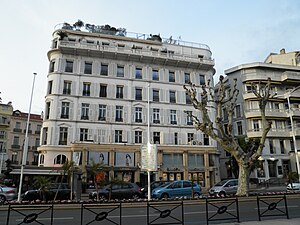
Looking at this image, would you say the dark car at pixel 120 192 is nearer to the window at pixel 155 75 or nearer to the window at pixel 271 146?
the window at pixel 155 75

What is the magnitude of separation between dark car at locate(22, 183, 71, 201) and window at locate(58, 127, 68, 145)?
11276mm

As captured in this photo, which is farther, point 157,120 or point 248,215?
point 157,120

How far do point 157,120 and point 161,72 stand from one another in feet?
23.3

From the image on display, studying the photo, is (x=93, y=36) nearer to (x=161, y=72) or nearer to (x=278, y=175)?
(x=161, y=72)

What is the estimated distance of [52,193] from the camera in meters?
18.5

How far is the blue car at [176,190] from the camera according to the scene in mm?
19091

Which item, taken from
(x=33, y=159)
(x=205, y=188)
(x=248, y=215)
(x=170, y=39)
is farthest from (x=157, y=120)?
(x=33, y=159)

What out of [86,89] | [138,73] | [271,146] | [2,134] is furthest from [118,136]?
[2,134]

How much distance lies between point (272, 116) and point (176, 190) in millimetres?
25140

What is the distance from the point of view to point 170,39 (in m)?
39.8

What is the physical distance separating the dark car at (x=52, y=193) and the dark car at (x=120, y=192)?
6.38ft

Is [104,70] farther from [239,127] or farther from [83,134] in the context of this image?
[239,127]

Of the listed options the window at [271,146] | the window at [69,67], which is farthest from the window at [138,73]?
the window at [271,146]

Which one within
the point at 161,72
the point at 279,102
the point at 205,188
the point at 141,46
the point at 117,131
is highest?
the point at 141,46
